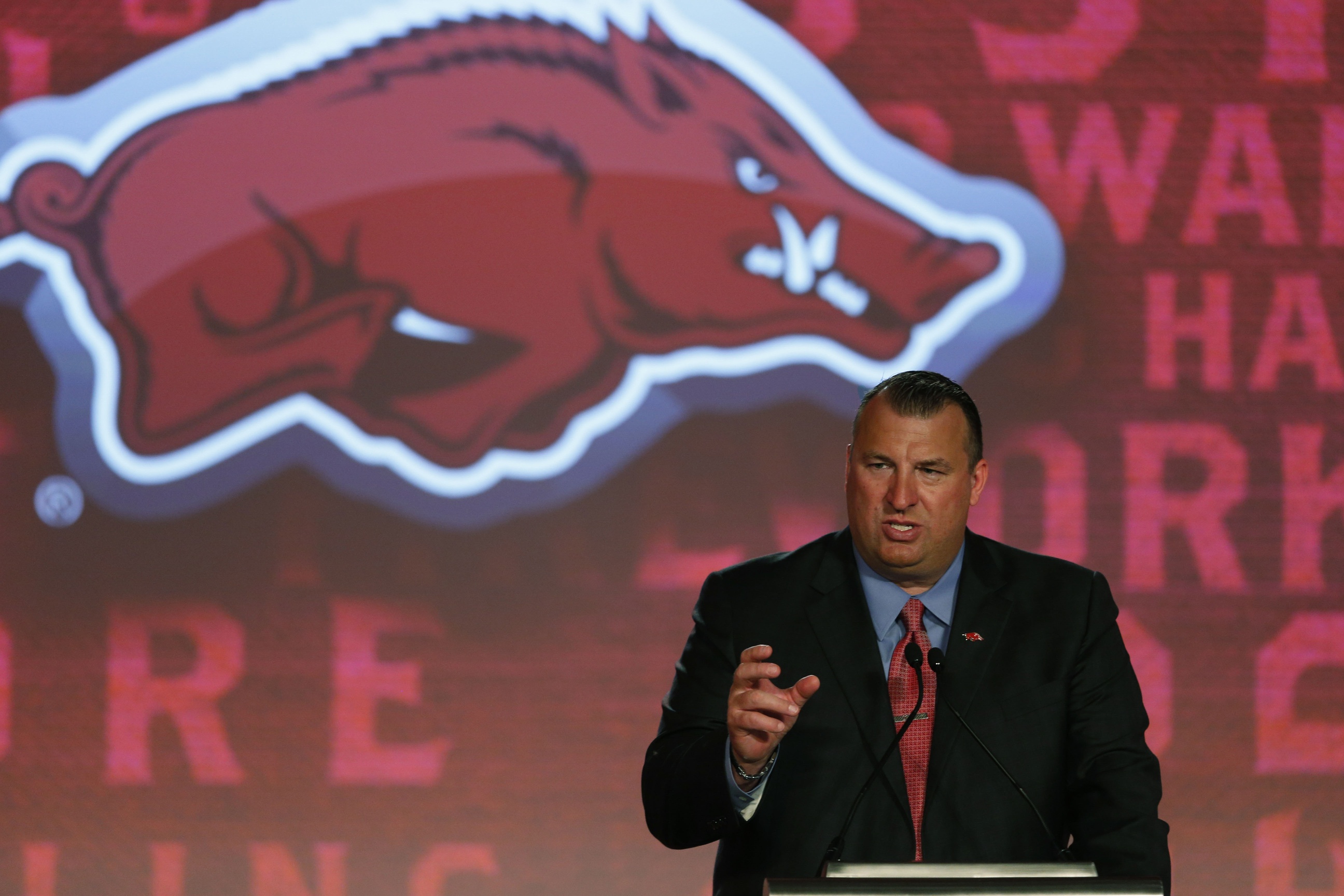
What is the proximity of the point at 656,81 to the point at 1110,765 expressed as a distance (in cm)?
210

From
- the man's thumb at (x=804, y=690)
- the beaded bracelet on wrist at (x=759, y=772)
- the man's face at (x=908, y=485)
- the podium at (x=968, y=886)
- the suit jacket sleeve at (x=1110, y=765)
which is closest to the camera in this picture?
the podium at (x=968, y=886)

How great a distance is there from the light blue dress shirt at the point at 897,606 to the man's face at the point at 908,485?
4 centimetres

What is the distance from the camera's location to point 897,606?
5.80 feet

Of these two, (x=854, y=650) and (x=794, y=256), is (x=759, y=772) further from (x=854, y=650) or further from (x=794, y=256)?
(x=794, y=256)

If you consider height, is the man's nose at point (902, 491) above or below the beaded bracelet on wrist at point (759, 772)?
above

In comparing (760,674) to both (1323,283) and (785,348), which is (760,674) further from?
(1323,283)

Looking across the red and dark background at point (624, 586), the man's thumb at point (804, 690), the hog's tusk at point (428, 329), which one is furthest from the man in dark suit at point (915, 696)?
the hog's tusk at point (428, 329)

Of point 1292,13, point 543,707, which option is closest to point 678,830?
point 543,707

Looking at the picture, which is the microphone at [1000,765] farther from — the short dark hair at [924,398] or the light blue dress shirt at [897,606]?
the short dark hair at [924,398]

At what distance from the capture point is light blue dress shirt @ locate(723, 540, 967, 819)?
5.74 feet

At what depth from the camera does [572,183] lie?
10.6ft

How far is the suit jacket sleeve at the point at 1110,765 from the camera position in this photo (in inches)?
63.1

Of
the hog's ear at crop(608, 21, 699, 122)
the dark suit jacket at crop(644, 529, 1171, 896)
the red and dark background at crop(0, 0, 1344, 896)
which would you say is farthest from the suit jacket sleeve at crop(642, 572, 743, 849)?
the hog's ear at crop(608, 21, 699, 122)

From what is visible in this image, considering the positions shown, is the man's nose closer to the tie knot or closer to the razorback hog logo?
the tie knot
